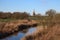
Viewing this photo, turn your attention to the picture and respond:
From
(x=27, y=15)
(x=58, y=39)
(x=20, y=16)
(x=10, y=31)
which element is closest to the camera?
(x=58, y=39)

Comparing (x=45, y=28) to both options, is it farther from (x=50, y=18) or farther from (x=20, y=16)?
(x=20, y=16)

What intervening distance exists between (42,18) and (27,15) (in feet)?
123

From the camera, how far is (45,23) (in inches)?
531

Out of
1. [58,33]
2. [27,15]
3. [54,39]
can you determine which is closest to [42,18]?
[58,33]

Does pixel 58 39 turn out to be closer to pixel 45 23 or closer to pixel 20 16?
pixel 45 23

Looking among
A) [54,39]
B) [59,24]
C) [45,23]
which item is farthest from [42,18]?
[54,39]

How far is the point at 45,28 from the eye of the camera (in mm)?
13984

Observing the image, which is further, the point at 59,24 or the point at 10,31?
the point at 10,31

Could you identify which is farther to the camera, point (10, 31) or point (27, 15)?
point (27, 15)

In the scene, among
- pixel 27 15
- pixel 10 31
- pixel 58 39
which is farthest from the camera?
pixel 27 15

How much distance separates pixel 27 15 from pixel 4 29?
89.7 feet

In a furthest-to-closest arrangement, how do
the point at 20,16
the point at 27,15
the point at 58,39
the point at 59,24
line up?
the point at 27,15 < the point at 20,16 < the point at 59,24 < the point at 58,39

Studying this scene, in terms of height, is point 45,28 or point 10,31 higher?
point 45,28

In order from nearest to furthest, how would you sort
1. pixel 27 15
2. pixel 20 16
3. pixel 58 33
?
pixel 58 33, pixel 20 16, pixel 27 15
